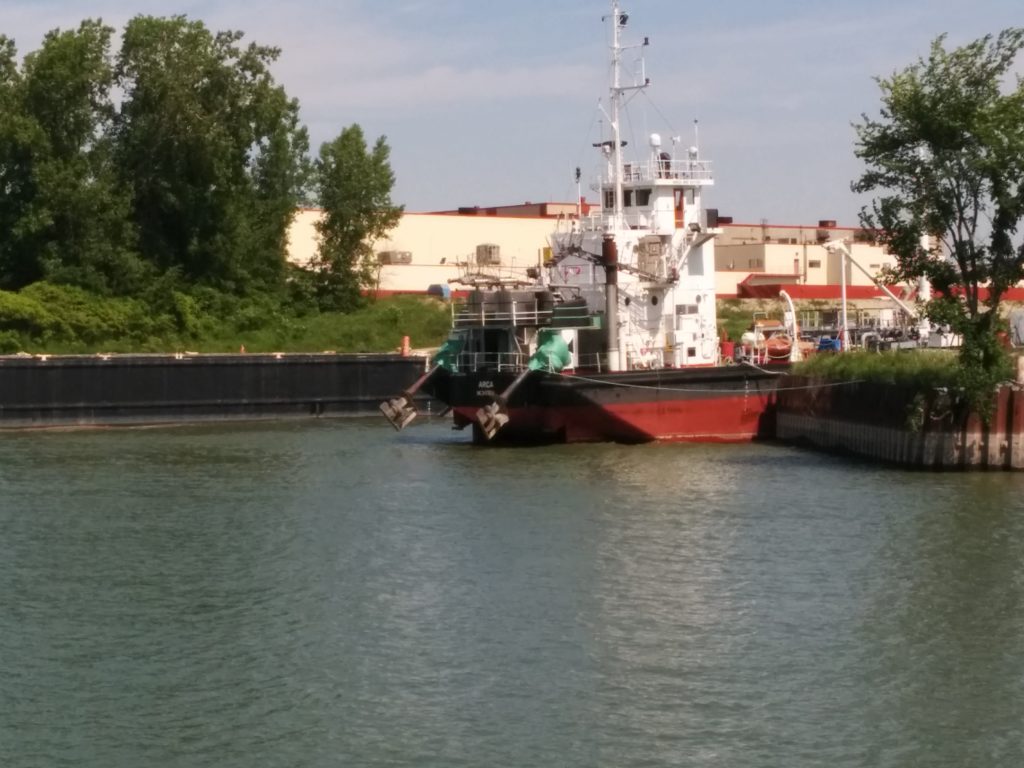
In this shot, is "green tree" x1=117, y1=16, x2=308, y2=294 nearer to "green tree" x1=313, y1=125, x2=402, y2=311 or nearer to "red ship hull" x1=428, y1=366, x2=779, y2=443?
"green tree" x1=313, y1=125, x2=402, y2=311

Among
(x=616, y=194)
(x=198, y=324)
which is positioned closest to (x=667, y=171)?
(x=616, y=194)

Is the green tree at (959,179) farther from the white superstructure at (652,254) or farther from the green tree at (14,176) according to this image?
the green tree at (14,176)

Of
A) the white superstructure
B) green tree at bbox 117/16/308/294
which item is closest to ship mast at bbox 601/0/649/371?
the white superstructure

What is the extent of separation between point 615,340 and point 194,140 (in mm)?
28462

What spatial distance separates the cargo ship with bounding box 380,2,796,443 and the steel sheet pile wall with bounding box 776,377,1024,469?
8.74 ft

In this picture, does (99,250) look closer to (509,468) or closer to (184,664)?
(509,468)

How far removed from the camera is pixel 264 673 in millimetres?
21672

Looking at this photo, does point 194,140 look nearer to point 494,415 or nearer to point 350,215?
point 350,215

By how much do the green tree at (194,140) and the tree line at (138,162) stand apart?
6cm

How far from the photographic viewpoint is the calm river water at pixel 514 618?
63.0ft

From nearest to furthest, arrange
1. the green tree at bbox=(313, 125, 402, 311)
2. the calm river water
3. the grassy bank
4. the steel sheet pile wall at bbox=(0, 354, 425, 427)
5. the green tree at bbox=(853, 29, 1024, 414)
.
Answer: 1. the calm river water
2. the green tree at bbox=(853, 29, 1024, 414)
3. the steel sheet pile wall at bbox=(0, 354, 425, 427)
4. the grassy bank
5. the green tree at bbox=(313, 125, 402, 311)

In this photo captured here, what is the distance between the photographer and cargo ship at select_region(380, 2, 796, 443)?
45.5 m

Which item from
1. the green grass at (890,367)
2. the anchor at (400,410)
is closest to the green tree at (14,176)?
the anchor at (400,410)

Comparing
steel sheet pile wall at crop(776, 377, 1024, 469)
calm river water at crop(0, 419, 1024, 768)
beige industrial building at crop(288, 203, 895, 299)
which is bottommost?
calm river water at crop(0, 419, 1024, 768)
